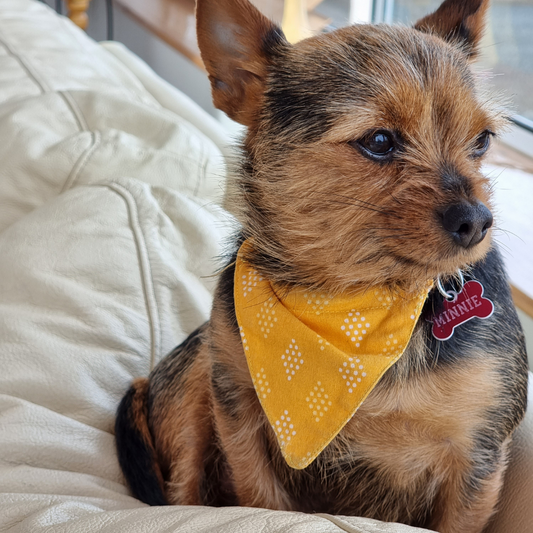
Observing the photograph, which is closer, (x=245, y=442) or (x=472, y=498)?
(x=472, y=498)

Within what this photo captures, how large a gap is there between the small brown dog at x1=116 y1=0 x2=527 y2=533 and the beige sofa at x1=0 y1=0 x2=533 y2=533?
152mm

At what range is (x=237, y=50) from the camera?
3.89ft

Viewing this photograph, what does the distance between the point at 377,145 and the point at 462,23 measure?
0.39 metres

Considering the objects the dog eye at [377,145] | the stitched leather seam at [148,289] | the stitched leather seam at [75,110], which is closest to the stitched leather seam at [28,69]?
the stitched leather seam at [75,110]

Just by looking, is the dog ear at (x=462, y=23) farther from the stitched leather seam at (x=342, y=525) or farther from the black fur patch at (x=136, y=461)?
the black fur patch at (x=136, y=461)

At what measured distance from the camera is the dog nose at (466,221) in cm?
90

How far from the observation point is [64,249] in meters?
1.58

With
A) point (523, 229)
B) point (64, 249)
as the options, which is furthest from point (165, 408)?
point (523, 229)

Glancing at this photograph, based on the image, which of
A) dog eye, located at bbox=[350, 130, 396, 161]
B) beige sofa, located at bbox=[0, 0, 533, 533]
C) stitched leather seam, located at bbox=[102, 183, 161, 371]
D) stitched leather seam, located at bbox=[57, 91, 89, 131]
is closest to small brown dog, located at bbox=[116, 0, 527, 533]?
dog eye, located at bbox=[350, 130, 396, 161]

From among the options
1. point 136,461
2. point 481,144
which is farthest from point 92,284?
point 481,144

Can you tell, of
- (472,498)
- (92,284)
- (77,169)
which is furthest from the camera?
(77,169)

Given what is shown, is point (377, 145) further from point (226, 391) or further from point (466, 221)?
point (226, 391)

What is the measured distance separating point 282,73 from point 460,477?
77 cm

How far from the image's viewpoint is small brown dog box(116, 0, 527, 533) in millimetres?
992
